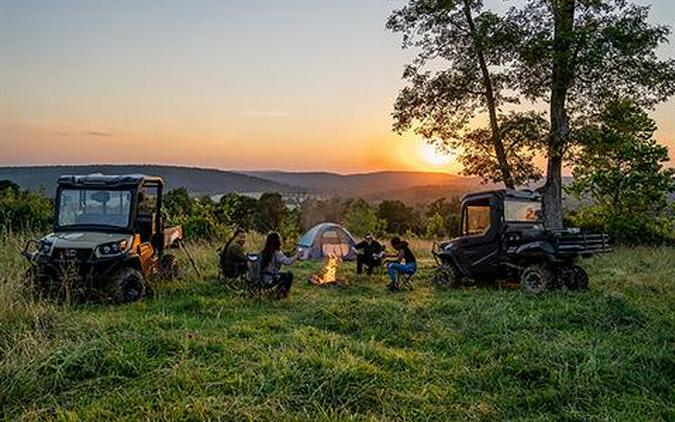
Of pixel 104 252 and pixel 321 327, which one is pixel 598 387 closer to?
pixel 321 327

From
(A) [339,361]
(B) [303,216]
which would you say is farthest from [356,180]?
(A) [339,361]

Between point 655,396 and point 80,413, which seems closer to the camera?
point 80,413

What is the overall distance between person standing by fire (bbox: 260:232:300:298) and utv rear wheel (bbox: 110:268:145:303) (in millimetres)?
2223

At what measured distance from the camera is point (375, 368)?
6.00 meters

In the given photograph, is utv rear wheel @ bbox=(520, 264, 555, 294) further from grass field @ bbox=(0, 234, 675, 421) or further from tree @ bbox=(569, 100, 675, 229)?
tree @ bbox=(569, 100, 675, 229)

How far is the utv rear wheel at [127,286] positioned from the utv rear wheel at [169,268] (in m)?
1.58

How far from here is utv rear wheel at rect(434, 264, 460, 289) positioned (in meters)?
13.3

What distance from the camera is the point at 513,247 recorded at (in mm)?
12297

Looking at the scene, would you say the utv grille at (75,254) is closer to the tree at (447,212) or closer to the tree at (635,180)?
the tree at (635,180)

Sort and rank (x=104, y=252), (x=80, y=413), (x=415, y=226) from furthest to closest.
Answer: (x=415, y=226), (x=104, y=252), (x=80, y=413)

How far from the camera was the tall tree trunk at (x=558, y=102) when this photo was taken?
54.1 ft

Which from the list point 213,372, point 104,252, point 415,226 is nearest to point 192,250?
point 104,252

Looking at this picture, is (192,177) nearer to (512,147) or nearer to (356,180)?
(356,180)

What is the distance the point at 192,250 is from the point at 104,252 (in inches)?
268
